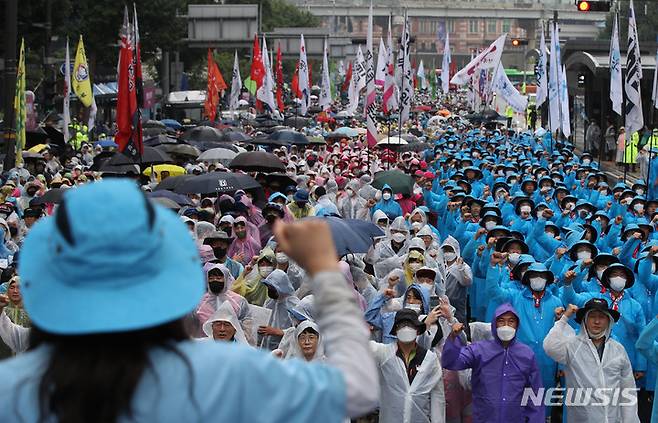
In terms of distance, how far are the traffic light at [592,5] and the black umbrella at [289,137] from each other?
789cm

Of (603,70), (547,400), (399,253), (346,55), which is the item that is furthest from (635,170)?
(346,55)

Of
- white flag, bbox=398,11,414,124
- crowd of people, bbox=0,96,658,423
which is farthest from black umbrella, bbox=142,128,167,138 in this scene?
white flag, bbox=398,11,414,124

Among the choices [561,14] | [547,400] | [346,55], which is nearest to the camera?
[547,400]

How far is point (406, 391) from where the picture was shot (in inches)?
316

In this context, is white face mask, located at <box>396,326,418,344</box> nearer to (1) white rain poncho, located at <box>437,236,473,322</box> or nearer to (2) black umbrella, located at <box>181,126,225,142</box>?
(1) white rain poncho, located at <box>437,236,473,322</box>

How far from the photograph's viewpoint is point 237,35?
46.9 m

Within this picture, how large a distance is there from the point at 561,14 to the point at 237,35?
11446cm

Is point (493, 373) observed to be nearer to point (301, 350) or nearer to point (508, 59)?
point (301, 350)

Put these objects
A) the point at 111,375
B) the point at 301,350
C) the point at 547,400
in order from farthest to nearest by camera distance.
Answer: the point at 547,400
the point at 301,350
the point at 111,375

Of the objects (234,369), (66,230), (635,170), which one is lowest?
(635,170)

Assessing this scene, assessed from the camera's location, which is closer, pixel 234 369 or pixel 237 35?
pixel 234 369

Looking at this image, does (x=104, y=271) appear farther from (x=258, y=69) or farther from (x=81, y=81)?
(x=258, y=69)

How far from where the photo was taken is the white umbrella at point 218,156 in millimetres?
23688

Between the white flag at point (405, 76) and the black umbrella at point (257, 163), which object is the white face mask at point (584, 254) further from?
the white flag at point (405, 76)
